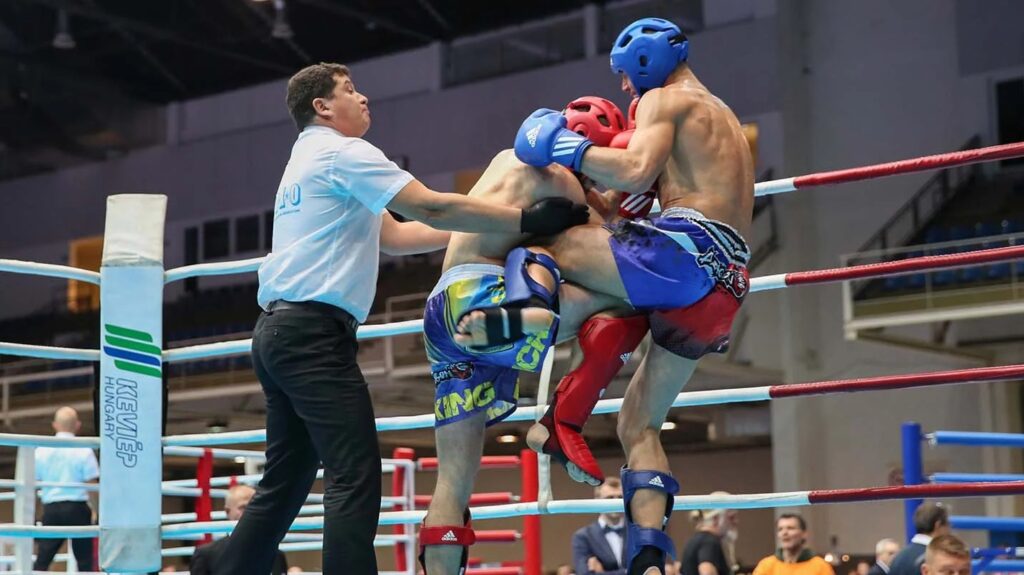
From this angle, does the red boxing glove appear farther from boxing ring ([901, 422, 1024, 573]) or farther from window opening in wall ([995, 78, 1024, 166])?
window opening in wall ([995, 78, 1024, 166])

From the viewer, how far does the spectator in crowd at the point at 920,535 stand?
4.76 metres

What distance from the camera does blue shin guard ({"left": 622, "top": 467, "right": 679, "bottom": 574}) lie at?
288 cm

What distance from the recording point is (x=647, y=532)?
2.90 meters

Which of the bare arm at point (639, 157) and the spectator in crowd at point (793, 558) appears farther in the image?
the spectator in crowd at point (793, 558)

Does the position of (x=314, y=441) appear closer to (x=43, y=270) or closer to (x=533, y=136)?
(x=533, y=136)

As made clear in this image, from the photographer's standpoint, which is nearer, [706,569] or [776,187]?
[776,187]

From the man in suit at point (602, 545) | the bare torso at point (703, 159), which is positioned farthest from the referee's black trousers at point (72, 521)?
the bare torso at point (703, 159)

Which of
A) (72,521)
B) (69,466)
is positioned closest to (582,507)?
(72,521)

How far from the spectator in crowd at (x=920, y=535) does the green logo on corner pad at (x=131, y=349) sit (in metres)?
2.73

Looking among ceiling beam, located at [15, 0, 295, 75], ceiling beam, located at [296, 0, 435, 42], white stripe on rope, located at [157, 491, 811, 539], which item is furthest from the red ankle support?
ceiling beam, located at [15, 0, 295, 75]

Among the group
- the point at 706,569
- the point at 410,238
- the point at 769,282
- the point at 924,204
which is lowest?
the point at 706,569

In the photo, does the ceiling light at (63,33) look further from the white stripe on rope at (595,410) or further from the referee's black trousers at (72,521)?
the white stripe on rope at (595,410)

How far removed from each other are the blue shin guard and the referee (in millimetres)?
574

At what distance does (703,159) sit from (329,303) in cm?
94
